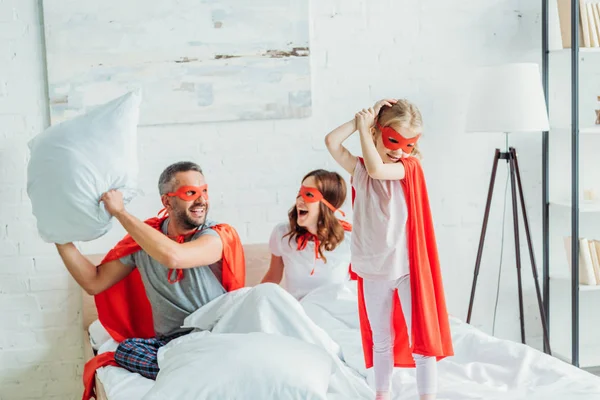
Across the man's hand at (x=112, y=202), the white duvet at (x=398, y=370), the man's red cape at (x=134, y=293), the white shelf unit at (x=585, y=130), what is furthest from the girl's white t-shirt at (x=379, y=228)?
the white shelf unit at (x=585, y=130)

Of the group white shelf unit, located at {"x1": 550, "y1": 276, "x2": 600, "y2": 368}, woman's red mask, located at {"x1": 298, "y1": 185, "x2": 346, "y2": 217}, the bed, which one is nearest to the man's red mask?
the bed

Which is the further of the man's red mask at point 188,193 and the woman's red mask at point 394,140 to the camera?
the man's red mask at point 188,193

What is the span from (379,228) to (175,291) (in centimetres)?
82

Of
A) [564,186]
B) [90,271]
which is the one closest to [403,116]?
[90,271]

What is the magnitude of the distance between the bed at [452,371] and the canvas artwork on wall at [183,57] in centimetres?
105

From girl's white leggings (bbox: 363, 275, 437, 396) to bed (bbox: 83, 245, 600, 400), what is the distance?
0.07 metres

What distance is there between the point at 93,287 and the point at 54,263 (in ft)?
2.00

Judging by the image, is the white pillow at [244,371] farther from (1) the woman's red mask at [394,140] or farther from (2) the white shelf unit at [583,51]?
(2) the white shelf unit at [583,51]

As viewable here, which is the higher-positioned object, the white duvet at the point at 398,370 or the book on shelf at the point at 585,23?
the book on shelf at the point at 585,23

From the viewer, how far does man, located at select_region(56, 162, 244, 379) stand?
2.76 m

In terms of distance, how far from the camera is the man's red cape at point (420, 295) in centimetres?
246

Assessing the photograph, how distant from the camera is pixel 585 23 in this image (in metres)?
3.63

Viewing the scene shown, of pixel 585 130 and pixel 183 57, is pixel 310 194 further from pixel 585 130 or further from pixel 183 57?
pixel 585 130

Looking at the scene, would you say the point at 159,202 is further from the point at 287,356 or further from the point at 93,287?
the point at 287,356
